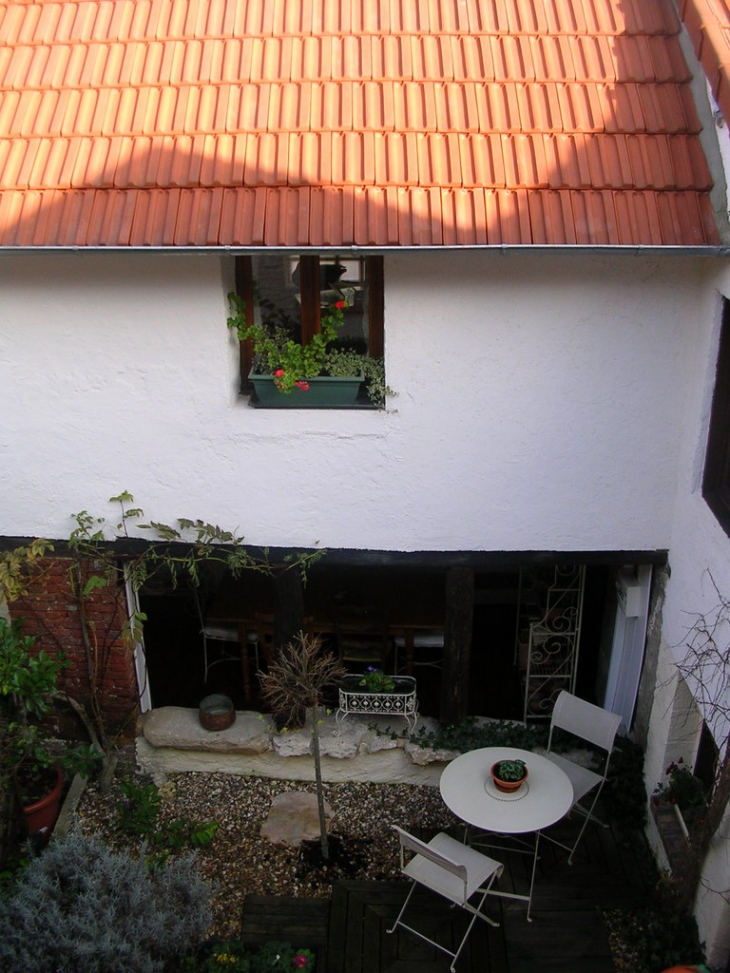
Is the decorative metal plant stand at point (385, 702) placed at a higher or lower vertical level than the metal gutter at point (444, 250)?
lower

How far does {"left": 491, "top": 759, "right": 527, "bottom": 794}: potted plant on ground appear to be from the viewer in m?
6.44

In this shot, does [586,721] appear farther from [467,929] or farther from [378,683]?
[467,929]

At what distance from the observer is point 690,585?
6.14 metres

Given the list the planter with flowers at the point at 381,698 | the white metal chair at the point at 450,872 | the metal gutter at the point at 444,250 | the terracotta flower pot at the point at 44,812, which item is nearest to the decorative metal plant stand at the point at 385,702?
the planter with flowers at the point at 381,698

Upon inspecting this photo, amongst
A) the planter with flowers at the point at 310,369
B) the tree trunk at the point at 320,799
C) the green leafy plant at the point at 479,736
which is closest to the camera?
the planter with flowers at the point at 310,369

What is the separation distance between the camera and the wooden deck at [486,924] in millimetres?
6094

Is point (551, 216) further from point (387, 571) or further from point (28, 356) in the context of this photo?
point (387, 571)

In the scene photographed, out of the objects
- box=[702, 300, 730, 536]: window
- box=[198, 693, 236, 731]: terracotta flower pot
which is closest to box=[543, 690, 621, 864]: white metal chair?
box=[702, 300, 730, 536]: window

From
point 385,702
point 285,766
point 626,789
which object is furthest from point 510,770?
→ point 285,766

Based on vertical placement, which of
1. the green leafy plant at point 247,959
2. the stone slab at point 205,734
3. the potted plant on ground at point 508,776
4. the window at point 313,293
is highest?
the window at point 313,293

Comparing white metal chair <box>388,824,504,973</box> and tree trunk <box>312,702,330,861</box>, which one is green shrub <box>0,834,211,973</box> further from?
white metal chair <box>388,824,504,973</box>

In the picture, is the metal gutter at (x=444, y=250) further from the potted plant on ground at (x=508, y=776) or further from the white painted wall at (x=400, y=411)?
the potted plant on ground at (x=508, y=776)

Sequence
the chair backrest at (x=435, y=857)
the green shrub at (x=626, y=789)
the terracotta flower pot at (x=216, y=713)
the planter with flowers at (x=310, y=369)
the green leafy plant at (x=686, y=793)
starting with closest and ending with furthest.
Result: the chair backrest at (x=435, y=857)
the planter with flowers at (x=310, y=369)
the green leafy plant at (x=686, y=793)
the green shrub at (x=626, y=789)
the terracotta flower pot at (x=216, y=713)

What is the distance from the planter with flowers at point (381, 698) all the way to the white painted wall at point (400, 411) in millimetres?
1461
